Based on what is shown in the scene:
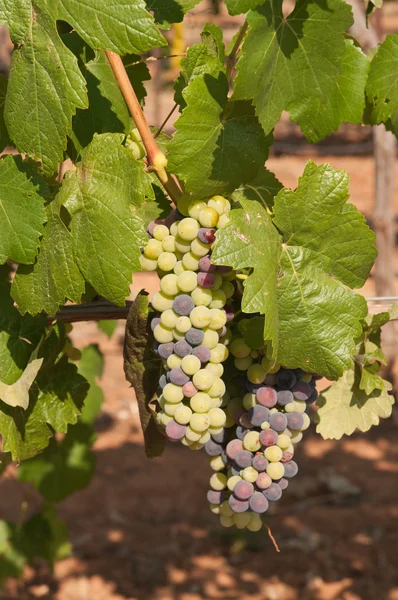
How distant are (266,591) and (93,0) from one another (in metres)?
3.16

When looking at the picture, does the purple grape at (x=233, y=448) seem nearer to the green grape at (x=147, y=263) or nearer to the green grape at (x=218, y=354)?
the green grape at (x=218, y=354)

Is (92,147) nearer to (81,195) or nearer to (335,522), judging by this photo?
(81,195)

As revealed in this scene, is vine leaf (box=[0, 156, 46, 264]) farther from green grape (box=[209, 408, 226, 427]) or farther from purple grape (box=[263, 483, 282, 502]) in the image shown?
purple grape (box=[263, 483, 282, 502])

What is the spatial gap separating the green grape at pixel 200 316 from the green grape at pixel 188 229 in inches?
4.4

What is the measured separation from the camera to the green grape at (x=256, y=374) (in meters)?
1.30

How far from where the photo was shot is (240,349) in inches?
51.2

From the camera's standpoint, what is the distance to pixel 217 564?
3.91 metres

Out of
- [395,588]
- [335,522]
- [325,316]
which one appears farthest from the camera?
[335,522]

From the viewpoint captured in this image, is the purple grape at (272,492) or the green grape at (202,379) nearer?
the green grape at (202,379)

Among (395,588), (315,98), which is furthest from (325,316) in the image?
(395,588)

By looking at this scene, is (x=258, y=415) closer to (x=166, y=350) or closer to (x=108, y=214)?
(x=166, y=350)

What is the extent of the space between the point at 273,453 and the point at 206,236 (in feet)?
1.33

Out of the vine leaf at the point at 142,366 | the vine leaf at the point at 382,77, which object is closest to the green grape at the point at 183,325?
the vine leaf at the point at 142,366

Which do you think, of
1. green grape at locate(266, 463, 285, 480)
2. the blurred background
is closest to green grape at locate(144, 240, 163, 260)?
green grape at locate(266, 463, 285, 480)
